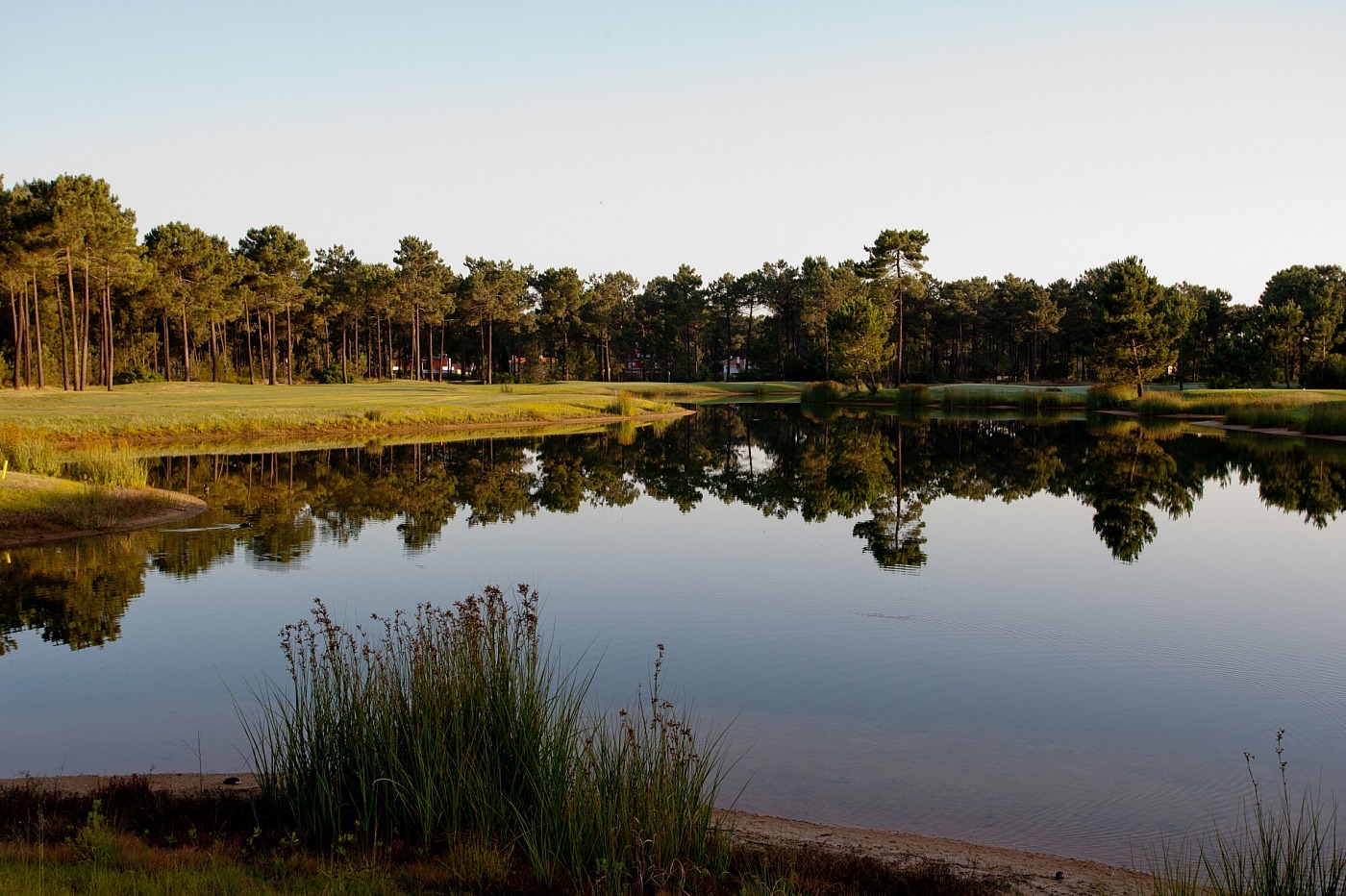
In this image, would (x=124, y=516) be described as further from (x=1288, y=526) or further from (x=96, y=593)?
(x=1288, y=526)

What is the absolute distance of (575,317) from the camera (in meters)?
109

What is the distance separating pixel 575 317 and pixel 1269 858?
106912 millimetres

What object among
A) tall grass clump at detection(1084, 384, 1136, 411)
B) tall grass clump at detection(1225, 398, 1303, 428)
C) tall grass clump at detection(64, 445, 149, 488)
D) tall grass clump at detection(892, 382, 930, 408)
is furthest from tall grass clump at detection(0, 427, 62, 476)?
tall grass clump at detection(1084, 384, 1136, 411)

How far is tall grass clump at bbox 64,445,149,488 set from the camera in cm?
2278

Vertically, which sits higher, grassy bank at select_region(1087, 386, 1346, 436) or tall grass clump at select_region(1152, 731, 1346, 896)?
grassy bank at select_region(1087, 386, 1346, 436)

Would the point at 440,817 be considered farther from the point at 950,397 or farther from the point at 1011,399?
the point at 950,397

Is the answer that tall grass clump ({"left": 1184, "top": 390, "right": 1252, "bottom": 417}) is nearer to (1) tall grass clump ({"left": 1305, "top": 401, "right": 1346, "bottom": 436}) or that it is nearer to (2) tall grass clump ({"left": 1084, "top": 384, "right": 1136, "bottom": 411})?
(2) tall grass clump ({"left": 1084, "top": 384, "right": 1136, "bottom": 411})

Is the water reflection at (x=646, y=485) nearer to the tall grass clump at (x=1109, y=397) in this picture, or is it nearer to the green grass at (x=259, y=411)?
the green grass at (x=259, y=411)

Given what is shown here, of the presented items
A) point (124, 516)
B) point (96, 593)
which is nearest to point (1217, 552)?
point (96, 593)

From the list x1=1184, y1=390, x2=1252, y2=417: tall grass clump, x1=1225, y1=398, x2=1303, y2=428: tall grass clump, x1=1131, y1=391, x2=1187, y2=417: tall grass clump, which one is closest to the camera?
x1=1225, y1=398, x2=1303, y2=428: tall grass clump

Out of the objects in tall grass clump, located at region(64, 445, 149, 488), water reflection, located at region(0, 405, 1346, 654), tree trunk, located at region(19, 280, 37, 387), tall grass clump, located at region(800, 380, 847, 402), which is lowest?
water reflection, located at region(0, 405, 1346, 654)

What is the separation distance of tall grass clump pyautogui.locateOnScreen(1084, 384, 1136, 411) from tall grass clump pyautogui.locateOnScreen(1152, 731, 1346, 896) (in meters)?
58.8

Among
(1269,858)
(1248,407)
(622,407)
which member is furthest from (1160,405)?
(1269,858)

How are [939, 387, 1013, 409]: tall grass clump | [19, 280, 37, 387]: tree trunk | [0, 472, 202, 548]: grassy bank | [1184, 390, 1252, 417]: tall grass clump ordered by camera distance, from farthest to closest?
[939, 387, 1013, 409]: tall grass clump < [19, 280, 37, 387]: tree trunk < [1184, 390, 1252, 417]: tall grass clump < [0, 472, 202, 548]: grassy bank
